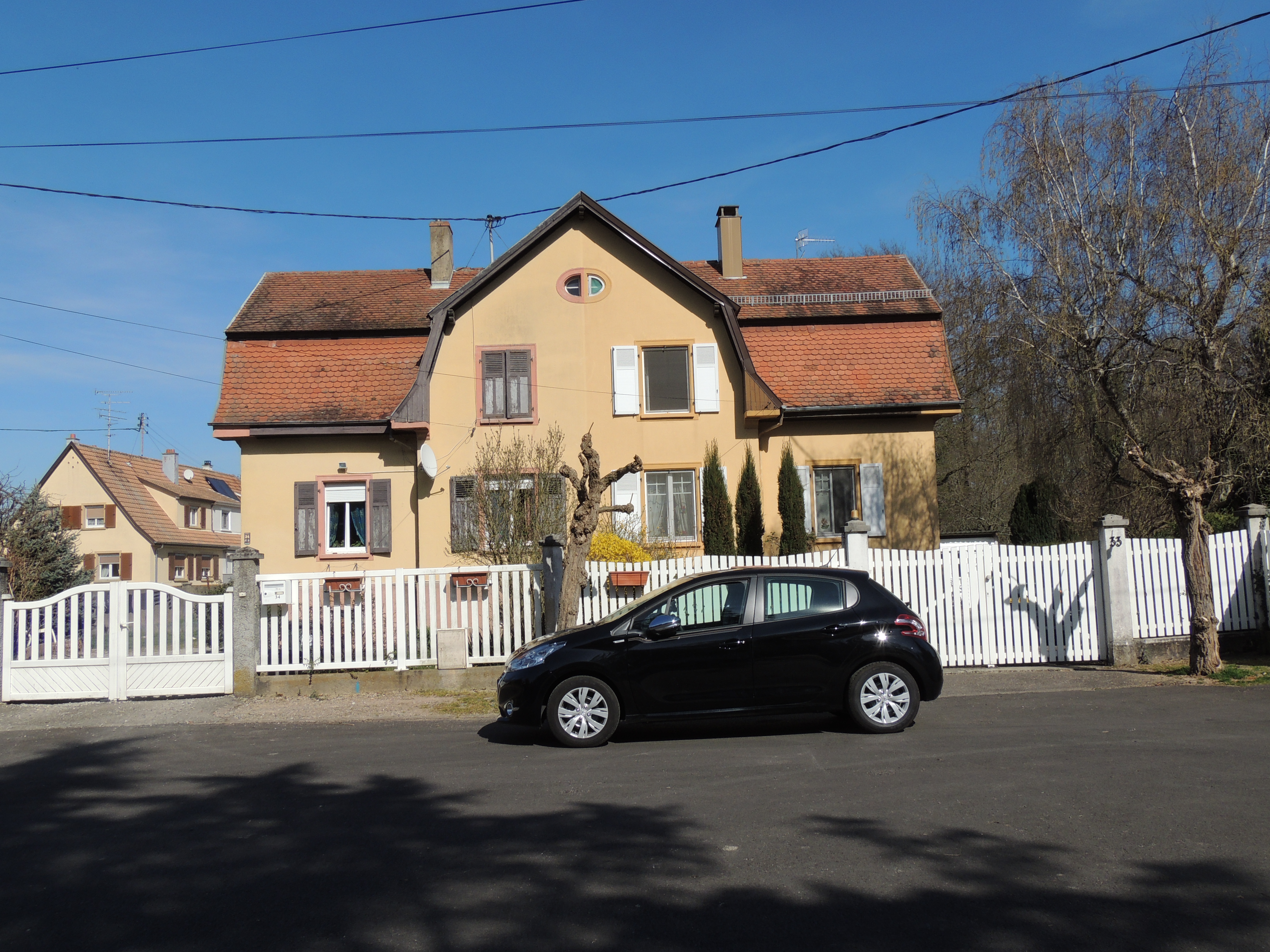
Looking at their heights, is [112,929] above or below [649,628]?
below

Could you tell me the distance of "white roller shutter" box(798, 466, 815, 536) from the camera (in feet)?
71.8

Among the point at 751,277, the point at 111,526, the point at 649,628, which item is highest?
the point at 751,277

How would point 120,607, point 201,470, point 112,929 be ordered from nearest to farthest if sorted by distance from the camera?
point 112,929 < point 120,607 < point 201,470

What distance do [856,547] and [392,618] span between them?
6.14m

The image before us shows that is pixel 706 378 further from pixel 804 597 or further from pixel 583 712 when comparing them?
pixel 583 712

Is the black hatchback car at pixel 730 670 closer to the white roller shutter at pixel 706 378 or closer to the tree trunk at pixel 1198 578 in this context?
the tree trunk at pixel 1198 578

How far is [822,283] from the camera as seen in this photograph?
24609 mm

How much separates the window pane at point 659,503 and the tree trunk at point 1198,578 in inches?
408

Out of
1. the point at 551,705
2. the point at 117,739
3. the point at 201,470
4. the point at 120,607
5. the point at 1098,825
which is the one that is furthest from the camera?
the point at 201,470

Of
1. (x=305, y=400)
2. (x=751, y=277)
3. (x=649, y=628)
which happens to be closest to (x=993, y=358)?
(x=751, y=277)

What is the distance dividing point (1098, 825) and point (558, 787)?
11.8 ft

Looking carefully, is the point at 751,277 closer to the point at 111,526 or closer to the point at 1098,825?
the point at 1098,825

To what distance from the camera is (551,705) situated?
9266mm

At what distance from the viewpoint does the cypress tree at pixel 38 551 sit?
89.7 ft
